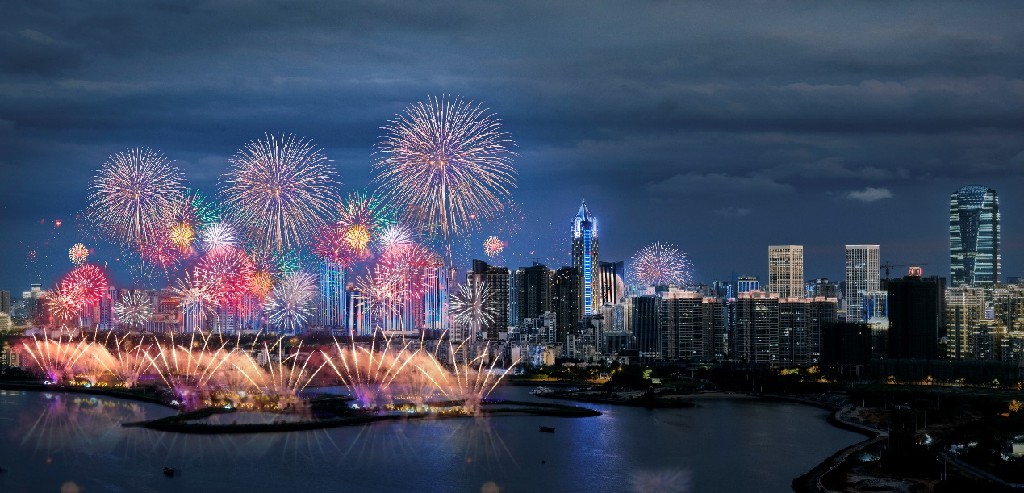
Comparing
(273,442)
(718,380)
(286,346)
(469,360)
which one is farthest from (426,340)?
(273,442)

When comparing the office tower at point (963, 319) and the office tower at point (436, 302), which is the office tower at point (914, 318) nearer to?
the office tower at point (963, 319)

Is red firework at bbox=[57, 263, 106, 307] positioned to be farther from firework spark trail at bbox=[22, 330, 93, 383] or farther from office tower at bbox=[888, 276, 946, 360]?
office tower at bbox=[888, 276, 946, 360]

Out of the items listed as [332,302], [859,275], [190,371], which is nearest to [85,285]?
[190,371]

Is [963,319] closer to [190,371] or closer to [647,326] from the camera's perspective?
[647,326]

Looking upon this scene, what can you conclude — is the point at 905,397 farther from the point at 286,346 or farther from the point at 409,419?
the point at 286,346

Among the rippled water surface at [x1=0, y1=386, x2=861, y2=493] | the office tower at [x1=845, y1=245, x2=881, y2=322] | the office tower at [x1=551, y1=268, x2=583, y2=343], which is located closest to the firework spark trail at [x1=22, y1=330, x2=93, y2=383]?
the rippled water surface at [x1=0, y1=386, x2=861, y2=493]
